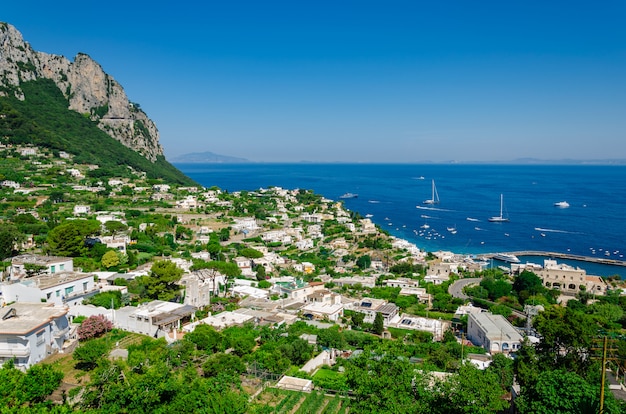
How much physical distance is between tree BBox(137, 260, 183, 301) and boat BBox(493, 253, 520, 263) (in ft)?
92.7

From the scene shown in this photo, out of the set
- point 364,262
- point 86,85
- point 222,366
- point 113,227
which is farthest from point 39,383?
point 86,85

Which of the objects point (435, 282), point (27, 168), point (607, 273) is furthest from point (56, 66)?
point (607, 273)

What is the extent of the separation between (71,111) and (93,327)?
5814cm

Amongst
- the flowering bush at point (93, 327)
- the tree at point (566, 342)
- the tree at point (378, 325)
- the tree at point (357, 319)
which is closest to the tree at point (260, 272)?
the tree at point (357, 319)

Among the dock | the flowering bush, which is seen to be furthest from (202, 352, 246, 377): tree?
the dock

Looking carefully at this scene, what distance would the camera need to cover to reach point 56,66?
212 ft

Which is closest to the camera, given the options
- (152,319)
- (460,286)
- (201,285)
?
(152,319)

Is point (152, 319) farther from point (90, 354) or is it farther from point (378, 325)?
point (378, 325)

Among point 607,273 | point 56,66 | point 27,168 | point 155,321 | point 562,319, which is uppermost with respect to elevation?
point 56,66

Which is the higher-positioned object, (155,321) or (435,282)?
(155,321)

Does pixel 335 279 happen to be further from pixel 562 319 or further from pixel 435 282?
pixel 562 319

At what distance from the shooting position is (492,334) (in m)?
15.8

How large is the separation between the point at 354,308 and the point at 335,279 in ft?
23.0

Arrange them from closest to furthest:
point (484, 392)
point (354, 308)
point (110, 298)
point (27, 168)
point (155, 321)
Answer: point (484, 392)
point (155, 321)
point (110, 298)
point (354, 308)
point (27, 168)
